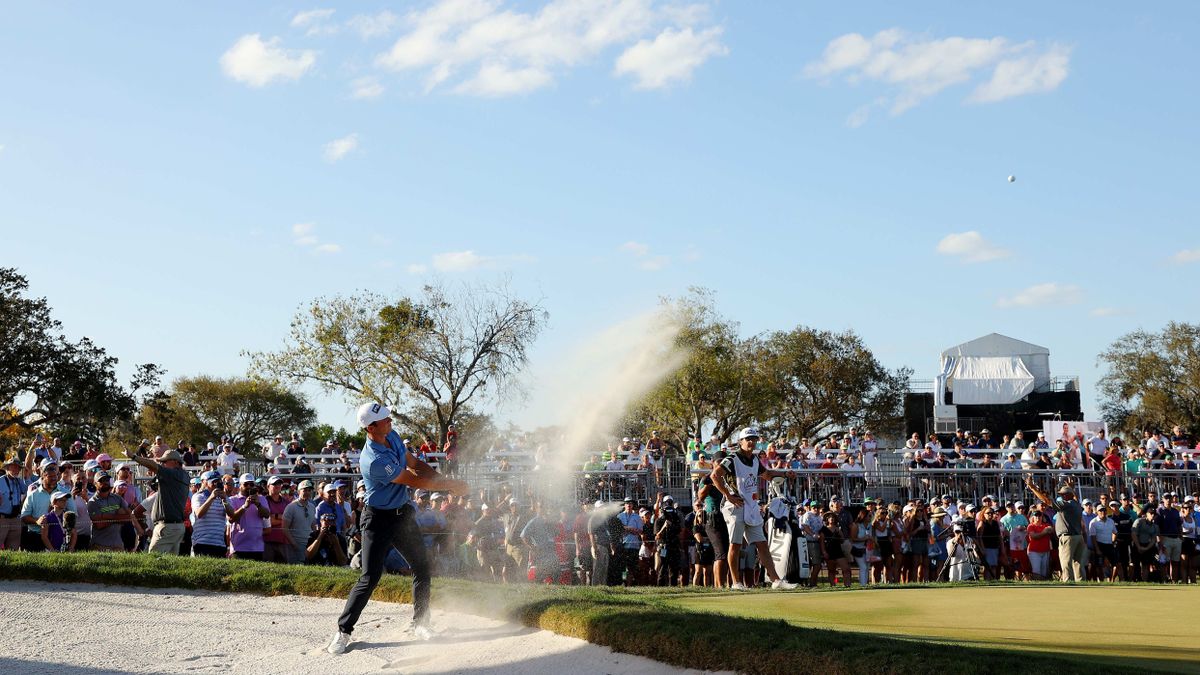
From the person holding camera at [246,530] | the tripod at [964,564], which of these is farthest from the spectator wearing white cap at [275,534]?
the tripod at [964,564]

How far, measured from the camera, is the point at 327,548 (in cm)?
1736

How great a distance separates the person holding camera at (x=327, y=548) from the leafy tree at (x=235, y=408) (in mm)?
72723

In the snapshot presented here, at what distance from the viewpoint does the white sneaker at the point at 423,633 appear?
9383 millimetres

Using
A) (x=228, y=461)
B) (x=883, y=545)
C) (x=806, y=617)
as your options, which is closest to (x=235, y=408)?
(x=228, y=461)

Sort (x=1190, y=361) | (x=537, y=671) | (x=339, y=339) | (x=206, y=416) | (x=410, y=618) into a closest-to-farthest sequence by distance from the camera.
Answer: (x=537, y=671), (x=410, y=618), (x=339, y=339), (x=1190, y=361), (x=206, y=416)

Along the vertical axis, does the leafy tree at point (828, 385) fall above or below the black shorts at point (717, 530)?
above

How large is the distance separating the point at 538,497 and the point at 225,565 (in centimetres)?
840

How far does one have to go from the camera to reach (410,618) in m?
10.3

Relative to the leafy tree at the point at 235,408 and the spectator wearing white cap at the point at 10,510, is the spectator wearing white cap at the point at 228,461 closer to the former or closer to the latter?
the spectator wearing white cap at the point at 10,510

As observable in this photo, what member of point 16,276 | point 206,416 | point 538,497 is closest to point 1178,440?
point 538,497

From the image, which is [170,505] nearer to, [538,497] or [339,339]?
[538,497]

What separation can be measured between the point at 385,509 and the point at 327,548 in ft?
28.1

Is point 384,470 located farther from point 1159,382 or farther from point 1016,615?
point 1159,382

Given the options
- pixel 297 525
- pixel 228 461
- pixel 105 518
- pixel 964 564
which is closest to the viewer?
pixel 105 518
